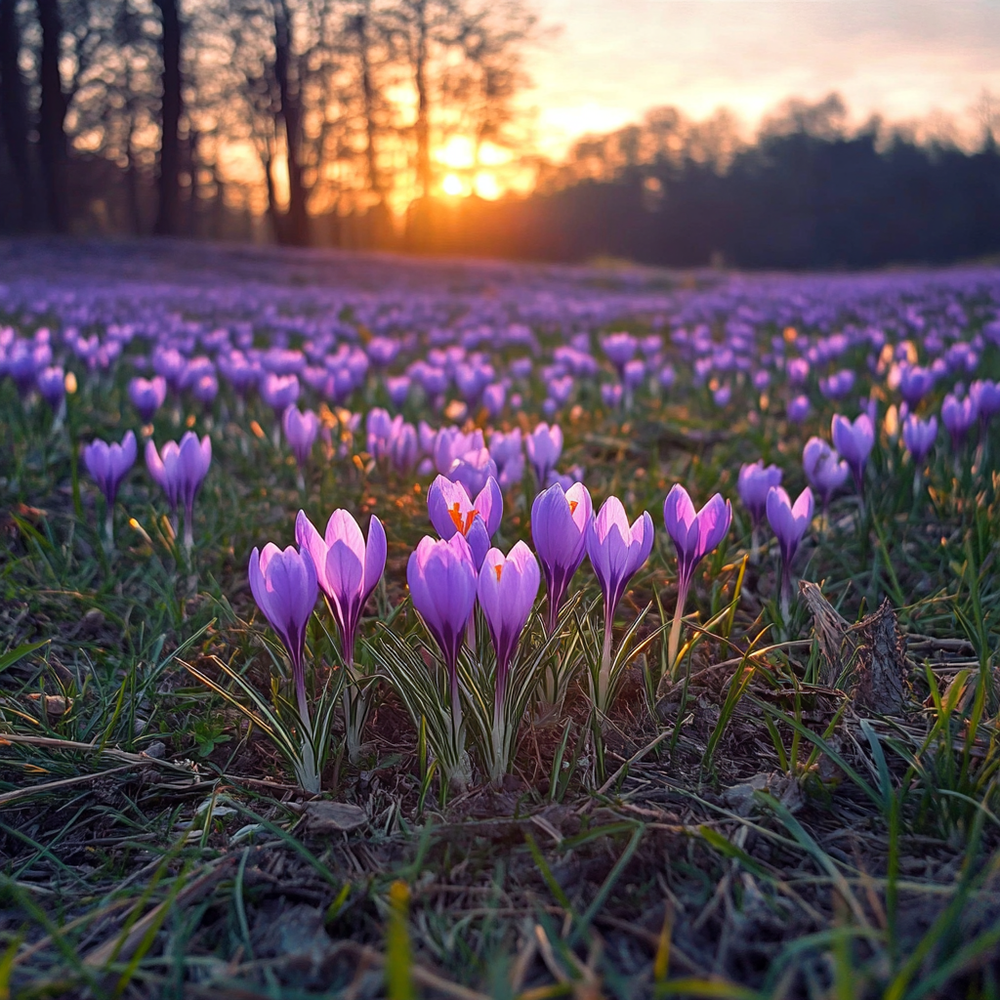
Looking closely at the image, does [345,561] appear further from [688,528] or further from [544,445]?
[544,445]

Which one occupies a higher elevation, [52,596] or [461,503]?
[461,503]

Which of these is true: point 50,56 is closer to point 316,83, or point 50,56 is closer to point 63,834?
point 316,83

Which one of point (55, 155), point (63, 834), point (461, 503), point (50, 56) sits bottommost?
point (63, 834)

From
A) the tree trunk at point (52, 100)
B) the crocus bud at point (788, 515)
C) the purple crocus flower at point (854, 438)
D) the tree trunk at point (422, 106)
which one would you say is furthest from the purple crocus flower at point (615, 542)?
the tree trunk at point (422, 106)

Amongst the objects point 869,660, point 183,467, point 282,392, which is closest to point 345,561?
point 869,660

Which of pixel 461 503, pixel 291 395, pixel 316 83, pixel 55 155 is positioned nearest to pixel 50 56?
pixel 55 155

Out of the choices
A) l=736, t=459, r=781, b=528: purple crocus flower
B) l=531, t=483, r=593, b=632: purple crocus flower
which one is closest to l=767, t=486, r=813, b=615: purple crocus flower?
l=736, t=459, r=781, b=528: purple crocus flower
